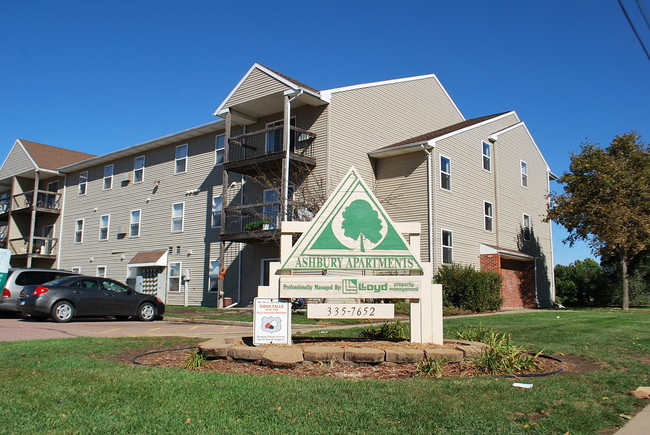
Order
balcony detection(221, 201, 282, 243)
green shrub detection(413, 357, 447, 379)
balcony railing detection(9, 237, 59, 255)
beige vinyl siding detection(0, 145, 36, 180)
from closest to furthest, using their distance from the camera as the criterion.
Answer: green shrub detection(413, 357, 447, 379), balcony detection(221, 201, 282, 243), balcony railing detection(9, 237, 59, 255), beige vinyl siding detection(0, 145, 36, 180)

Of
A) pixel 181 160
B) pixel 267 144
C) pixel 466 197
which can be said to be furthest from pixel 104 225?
pixel 466 197

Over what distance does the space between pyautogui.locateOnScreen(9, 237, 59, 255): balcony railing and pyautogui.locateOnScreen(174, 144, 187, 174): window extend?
12537 millimetres

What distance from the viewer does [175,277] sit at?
93.5 feet

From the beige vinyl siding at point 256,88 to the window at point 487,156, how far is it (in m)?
10.7

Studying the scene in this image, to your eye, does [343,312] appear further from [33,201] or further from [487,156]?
[33,201]

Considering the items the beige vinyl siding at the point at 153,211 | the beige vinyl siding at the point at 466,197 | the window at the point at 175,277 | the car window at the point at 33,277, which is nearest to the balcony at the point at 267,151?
the beige vinyl siding at the point at 153,211

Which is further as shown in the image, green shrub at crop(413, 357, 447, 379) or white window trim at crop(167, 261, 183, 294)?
white window trim at crop(167, 261, 183, 294)

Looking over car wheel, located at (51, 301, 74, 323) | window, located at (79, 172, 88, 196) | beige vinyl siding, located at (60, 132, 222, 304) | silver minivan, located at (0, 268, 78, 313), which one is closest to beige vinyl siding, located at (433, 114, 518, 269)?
beige vinyl siding, located at (60, 132, 222, 304)

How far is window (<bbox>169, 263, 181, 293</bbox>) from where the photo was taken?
92.9ft

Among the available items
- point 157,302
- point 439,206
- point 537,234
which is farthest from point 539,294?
point 157,302

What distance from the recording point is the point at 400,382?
235 inches

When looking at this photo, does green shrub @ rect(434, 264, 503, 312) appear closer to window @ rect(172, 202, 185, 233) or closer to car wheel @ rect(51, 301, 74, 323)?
car wheel @ rect(51, 301, 74, 323)

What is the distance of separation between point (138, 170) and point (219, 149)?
712cm

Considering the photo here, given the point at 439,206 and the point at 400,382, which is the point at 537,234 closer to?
the point at 439,206
